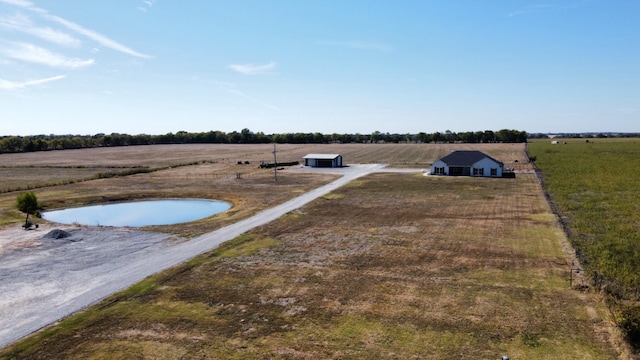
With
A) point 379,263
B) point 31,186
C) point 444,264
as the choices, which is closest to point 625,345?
point 444,264

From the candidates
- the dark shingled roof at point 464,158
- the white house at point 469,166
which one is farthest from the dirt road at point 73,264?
the dark shingled roof at point 464,158

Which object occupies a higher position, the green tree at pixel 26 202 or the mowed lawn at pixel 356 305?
the green tree at pixel 26 202

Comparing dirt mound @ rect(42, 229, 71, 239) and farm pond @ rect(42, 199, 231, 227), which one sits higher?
dirt mound @ rect(42, 229, 71, 239)

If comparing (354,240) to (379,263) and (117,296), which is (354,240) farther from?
(117,296)

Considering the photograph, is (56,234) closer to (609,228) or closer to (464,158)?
(609,228)

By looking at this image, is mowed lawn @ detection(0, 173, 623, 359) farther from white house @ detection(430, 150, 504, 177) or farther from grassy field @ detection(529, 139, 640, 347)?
white house @ detection(430, 150, 504, 177)

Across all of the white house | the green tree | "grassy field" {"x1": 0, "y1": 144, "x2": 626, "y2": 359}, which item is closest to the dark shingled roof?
the white house

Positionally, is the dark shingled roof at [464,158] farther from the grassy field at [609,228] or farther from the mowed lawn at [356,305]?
the mowed lawn at [356,305]
